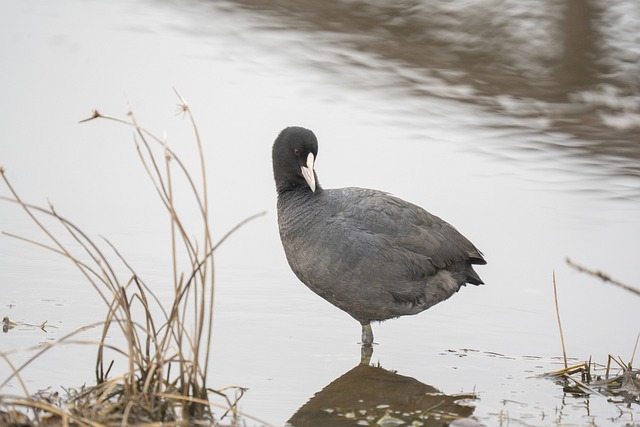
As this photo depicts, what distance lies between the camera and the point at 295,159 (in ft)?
18.7

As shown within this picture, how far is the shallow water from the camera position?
544 cm

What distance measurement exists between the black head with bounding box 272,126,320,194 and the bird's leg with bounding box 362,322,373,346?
739 millimetres

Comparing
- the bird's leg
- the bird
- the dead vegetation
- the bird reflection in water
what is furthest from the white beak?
the dead vegetation

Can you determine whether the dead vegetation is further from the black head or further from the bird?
the black head

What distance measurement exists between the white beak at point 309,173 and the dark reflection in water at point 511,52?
366 cm

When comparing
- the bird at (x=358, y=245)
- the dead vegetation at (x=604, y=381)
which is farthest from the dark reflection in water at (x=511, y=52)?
the dead vegetation at (x=604, y=381)

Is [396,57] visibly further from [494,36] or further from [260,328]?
[260,328]

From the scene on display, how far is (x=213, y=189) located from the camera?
24.4 feet

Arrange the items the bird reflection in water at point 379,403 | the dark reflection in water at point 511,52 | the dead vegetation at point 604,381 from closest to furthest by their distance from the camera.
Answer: the bird reflection in water at point 379,403, the dead vegetation at point 604,381, the dark reflection in water at point 511,52

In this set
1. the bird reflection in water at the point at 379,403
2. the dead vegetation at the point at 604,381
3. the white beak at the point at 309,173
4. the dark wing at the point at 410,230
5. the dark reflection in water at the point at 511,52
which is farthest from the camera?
the dark reflection in water at the point at 511,52

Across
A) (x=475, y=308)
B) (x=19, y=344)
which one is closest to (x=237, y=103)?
(x=475, y=308)

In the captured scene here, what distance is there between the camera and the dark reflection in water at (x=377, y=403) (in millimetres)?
4609

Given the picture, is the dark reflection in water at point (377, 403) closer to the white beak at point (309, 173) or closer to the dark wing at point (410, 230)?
the dark wing at point (410, 230)

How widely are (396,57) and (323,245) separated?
502 cm
